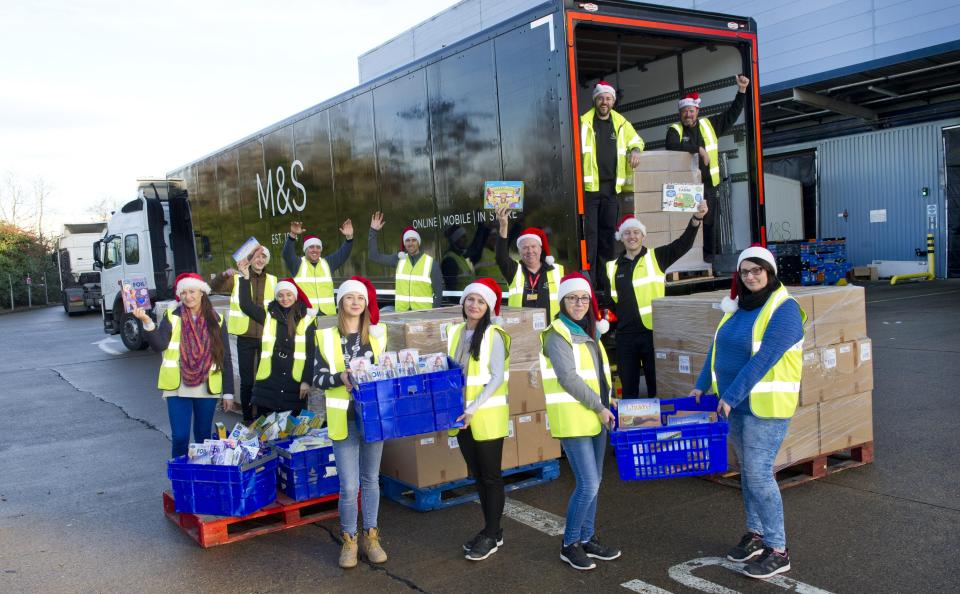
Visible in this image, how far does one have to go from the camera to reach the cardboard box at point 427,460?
557 centimetres

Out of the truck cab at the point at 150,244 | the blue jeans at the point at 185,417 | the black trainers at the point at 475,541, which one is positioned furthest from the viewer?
the truck cab at the point at 150,244

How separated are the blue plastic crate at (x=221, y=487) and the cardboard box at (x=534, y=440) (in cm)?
182

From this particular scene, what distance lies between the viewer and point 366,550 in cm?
482

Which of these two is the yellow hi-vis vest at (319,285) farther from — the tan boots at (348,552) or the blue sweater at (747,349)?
the blue sweater at (747,349)

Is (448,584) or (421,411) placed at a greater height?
(421,411)

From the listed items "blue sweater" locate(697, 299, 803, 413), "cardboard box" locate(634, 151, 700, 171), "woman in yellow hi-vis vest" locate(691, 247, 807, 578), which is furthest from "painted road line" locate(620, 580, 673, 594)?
"cardboard box" locate(634, 151, 700, 171)

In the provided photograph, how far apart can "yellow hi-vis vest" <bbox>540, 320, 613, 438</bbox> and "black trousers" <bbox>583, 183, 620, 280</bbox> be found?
2911 millimetres

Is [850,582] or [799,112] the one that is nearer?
[850,582]

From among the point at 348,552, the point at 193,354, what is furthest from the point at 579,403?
the point at 193,354

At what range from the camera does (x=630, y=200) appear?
7617 millimetres

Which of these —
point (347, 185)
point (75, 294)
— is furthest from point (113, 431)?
point (75, 294)

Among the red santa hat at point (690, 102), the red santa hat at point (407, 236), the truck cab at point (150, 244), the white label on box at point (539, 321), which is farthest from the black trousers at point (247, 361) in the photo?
the truck cab at point (150, 244)

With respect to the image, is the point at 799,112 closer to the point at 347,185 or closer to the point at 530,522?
the point at 347,185

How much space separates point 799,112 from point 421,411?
2077cm
